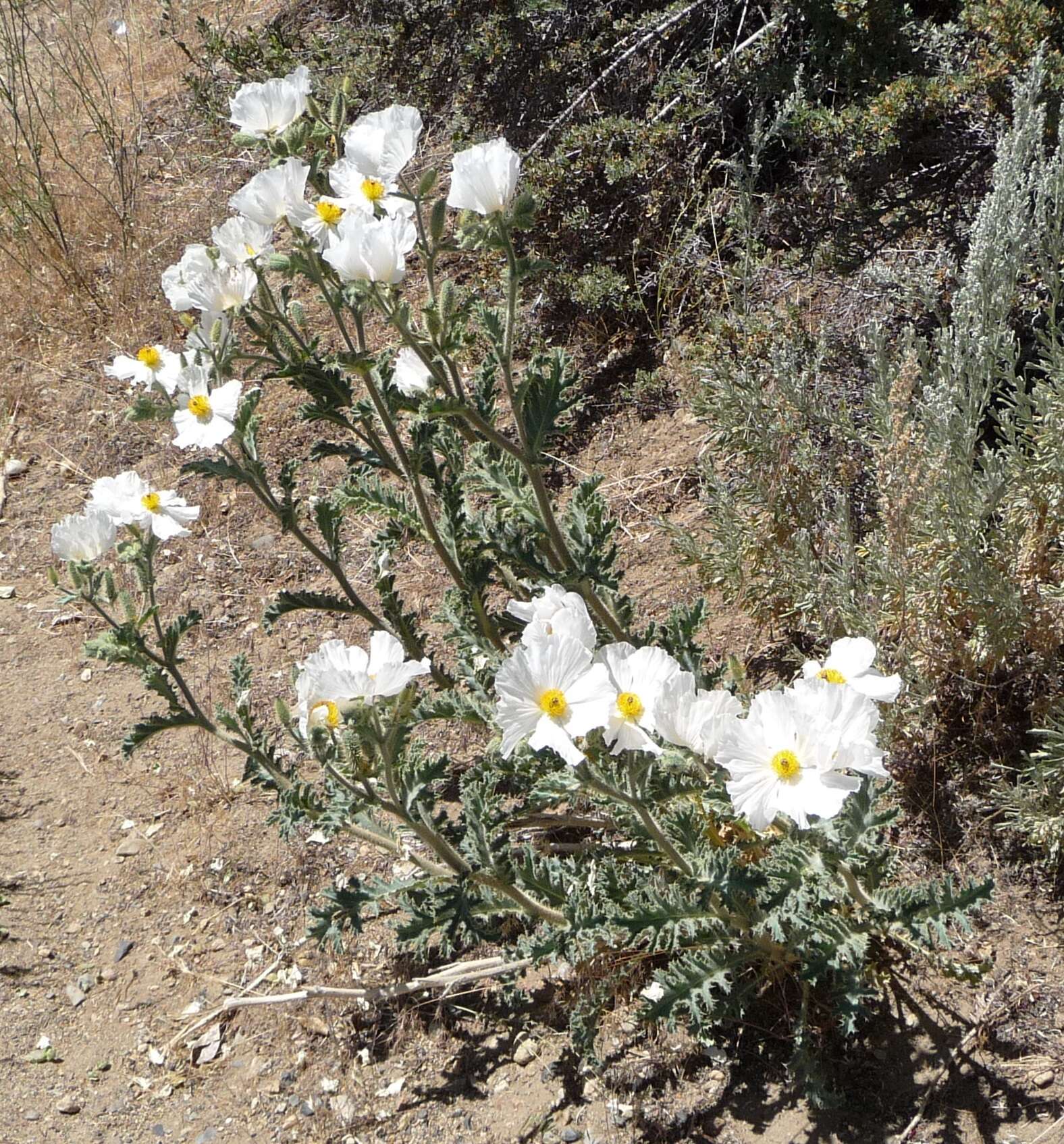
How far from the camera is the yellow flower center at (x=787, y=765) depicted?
1.50 metres

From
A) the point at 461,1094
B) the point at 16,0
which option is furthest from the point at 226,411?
the point at 16,0

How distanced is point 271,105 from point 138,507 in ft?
2.74

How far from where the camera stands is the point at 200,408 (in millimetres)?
2139

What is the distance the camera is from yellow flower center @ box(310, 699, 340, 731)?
5.68 feet

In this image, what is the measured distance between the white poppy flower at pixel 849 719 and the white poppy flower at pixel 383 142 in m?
1.21

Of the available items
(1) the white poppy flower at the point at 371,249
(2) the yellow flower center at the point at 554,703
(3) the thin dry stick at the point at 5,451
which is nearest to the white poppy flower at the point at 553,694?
(2) the yellow flower center at the point at 554,703

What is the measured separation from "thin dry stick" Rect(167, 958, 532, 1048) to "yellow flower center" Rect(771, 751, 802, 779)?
2.90 ft

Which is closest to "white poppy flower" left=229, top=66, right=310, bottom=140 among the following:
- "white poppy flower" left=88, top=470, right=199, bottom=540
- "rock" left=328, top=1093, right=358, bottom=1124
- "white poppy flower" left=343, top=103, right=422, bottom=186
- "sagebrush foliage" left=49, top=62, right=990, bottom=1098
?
"sagebrush foliage" left=49, top=62, right=990, bottom=1098

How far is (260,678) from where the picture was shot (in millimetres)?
3293

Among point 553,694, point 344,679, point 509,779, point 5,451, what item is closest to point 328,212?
point 344,679

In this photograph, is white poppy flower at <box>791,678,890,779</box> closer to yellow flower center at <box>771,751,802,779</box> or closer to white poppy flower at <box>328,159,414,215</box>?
yellow flower center at <box>771,751,802,779</box>

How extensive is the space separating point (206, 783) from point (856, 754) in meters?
2.04

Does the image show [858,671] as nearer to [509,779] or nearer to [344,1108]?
[509,779]

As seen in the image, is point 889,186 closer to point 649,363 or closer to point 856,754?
point 649,363
